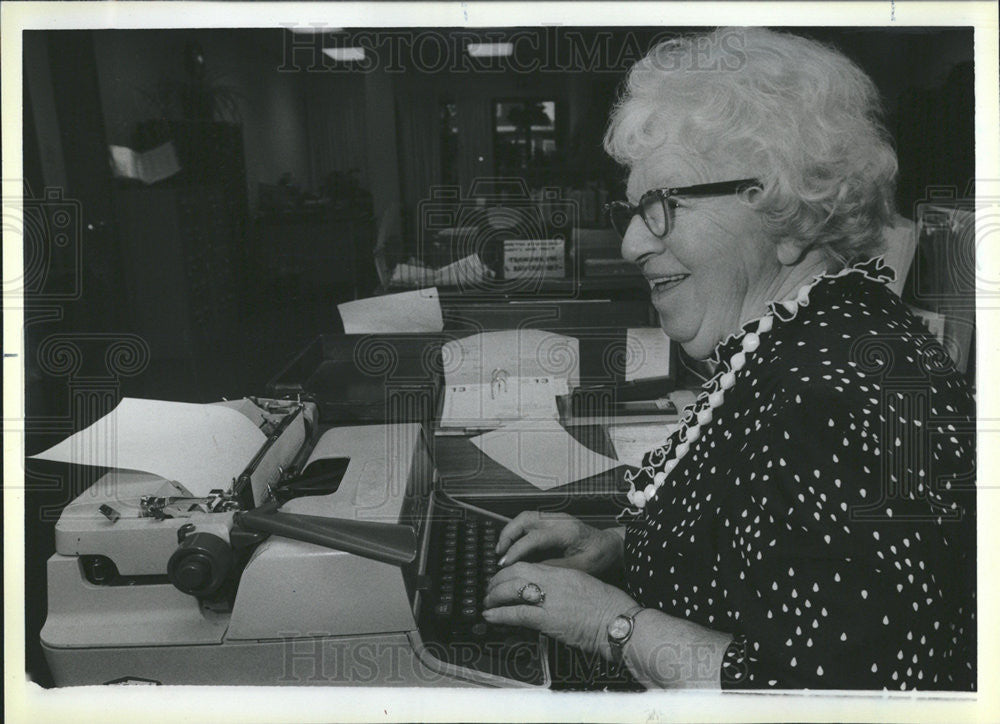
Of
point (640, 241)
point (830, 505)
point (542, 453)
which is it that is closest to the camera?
point (830, 505)

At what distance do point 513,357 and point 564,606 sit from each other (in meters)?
0.84

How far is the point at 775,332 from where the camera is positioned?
1044mm

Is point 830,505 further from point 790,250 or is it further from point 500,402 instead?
point 500,402

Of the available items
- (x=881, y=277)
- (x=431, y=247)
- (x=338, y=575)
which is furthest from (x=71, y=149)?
(x=881, y=277)

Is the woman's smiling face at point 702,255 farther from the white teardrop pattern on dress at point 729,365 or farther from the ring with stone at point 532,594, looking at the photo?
the ring with stone at point 532,594

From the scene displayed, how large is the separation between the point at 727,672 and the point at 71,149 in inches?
52.8

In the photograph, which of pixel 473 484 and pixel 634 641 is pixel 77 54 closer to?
pixel 473 484

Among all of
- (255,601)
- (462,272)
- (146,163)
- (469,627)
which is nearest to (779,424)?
(469,627)

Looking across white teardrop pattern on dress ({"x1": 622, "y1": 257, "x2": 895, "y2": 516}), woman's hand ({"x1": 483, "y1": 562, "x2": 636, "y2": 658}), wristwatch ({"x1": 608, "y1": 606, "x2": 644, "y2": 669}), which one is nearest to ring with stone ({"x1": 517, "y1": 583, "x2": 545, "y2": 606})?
woman's hand ({"x1": 483, "y1": 562, "x2": 636, "y2": 658})

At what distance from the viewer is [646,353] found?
6.12 ft

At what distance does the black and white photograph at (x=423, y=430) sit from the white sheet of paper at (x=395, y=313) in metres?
0.09

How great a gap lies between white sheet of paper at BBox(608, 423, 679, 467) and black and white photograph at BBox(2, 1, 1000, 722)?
13 centimetres

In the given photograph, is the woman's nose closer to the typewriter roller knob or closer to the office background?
the office background

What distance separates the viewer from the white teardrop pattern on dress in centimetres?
104
